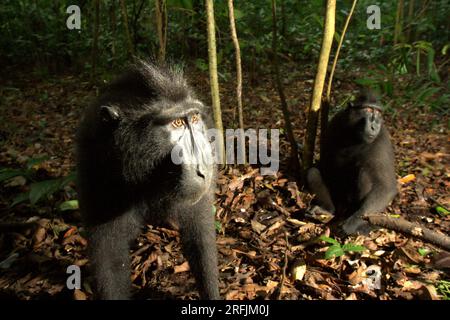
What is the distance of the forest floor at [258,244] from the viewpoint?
3.12 meters

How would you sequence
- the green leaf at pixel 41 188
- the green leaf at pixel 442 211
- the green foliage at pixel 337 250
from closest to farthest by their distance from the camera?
the green foliage at pixel 337 250, the green leaf at pixel 41 188, the green leaf at pixel 442 211

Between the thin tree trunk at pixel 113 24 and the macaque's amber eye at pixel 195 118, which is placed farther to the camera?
the thin tree trunk at pixel 113 24

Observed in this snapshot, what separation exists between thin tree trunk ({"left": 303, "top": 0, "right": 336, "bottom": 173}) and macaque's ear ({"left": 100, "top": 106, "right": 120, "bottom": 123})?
2556mm

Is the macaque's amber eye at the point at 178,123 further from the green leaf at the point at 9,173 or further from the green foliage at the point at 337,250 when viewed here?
the green leaf at the point at 9,173

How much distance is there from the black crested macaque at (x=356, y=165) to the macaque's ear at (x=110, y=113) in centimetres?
278

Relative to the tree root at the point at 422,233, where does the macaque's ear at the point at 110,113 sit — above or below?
above

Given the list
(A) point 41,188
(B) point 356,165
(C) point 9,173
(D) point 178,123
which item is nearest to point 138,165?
(D) point 178,123

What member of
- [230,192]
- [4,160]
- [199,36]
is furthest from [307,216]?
[199,36]

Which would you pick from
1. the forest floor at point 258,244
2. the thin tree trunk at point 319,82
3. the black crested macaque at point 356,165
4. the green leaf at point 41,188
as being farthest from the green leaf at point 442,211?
the green leaf at point 41,188

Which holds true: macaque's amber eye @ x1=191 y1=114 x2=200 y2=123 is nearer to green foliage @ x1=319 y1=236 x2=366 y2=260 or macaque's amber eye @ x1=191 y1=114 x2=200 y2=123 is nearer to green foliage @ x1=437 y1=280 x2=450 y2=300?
green foliage @ x1=319 y1=236 x2=366 y2=260

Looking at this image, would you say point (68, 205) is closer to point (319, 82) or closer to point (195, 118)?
point (195, 118)

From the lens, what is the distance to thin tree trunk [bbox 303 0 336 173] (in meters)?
4.18

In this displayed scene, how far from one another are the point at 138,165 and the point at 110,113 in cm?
39

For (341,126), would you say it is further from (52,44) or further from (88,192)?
(52,44)
